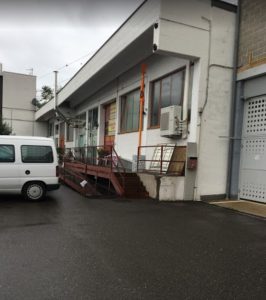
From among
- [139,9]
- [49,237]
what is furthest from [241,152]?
[49,237]

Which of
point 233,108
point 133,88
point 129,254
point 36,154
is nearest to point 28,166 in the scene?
point 36,154

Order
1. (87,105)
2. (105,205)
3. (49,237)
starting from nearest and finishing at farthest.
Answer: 1. (49,237)
2. (105,205)
3. (87,105)

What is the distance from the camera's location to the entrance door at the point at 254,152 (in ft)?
30.1

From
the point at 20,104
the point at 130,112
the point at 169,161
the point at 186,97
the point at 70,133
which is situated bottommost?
the point at 169,161

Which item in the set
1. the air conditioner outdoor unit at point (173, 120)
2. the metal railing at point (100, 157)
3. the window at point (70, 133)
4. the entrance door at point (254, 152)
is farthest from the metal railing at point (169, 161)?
the window at point (70, 133)

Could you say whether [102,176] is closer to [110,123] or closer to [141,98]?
[141,98]

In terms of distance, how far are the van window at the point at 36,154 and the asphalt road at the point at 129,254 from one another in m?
1.49

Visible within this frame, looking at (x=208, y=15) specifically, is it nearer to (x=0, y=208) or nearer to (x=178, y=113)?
(x=178, y=113)

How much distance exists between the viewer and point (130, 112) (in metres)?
14.9

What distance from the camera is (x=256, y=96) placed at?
941cm

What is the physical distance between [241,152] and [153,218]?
14.3ft

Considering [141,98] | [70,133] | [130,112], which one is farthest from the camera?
[70,133]

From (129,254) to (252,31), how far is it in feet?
26.5

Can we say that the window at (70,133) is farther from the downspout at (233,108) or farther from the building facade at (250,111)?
the building facade at (250,111)
